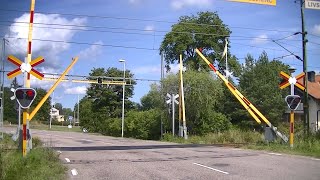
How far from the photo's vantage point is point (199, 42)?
218 feet

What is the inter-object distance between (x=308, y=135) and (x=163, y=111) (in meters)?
20.9

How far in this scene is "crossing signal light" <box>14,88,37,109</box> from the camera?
16.7 m

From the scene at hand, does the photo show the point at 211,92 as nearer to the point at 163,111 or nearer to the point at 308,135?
the point at 163,111

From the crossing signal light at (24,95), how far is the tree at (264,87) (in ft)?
133

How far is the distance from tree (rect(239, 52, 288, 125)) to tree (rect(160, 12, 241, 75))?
19.3ft

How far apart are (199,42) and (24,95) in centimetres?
5170

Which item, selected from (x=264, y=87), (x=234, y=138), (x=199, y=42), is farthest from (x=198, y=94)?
(x=199, y=42)

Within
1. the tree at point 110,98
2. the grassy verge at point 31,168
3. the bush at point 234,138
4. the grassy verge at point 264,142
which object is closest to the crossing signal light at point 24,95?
the grassy verge at point 31,168

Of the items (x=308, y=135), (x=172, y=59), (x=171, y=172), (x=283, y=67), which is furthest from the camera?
(x=172, y=59)

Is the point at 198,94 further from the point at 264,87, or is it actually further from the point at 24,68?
the point at 24,68

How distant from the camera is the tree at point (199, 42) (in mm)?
64500

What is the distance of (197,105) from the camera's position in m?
43.6

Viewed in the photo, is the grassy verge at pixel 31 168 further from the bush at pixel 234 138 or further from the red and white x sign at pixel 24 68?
the bush at pixel 234 138

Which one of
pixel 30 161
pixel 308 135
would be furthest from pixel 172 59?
pixel 30 161
